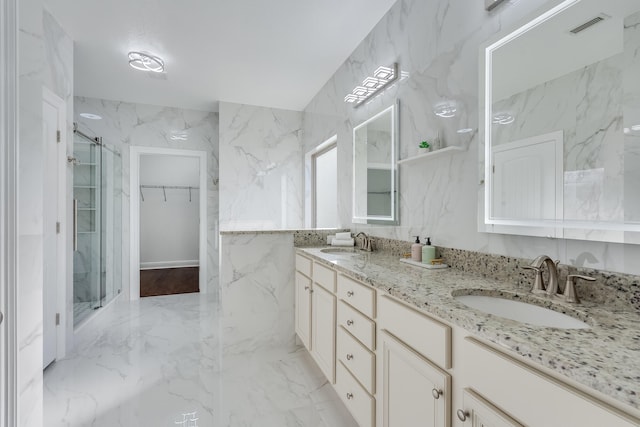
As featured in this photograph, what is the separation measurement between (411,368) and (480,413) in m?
0.32

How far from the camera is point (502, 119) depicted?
132 centimetres

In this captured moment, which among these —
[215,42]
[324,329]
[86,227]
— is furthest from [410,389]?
[86,227]

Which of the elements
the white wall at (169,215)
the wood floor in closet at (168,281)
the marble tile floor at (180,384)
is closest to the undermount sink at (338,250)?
the marble tile floor at (180,384)

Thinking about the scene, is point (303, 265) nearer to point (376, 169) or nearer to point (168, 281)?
point (376, 169)

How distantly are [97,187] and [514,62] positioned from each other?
4.22 meters

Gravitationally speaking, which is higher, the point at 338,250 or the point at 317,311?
the point at 338,250

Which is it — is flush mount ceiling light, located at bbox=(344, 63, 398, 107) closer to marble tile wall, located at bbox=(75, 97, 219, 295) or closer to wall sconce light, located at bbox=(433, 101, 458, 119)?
wall sconce light, located at bbox=(433, 101, 458, 119)

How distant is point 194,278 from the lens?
5.23 meters

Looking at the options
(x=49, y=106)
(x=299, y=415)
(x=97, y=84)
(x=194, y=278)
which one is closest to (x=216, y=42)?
(x=49, y=106)

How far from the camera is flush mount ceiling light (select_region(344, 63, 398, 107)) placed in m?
2.17

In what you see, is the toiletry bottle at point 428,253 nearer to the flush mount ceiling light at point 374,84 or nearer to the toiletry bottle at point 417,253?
the toiletry bottle at point 417,253

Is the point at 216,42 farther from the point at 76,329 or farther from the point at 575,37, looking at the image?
the point at 76,329

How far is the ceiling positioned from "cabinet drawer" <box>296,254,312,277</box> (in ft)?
6.15

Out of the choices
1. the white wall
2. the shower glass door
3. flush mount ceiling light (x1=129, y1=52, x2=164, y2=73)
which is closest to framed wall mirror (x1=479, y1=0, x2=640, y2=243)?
flush mount ceiling light (x1=129, y1=52, x2=164, y2=73)
